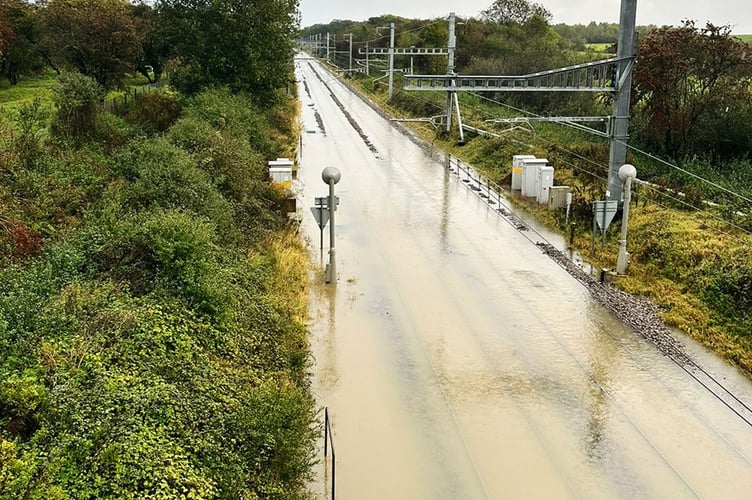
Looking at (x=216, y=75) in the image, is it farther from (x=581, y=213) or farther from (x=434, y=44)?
(x=434, y=44)

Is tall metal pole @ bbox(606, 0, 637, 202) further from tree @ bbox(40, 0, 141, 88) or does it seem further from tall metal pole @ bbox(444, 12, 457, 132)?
tree @ bbox(40, 0, 141, 88)

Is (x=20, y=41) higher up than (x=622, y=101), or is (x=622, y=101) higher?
(x=20, y=41)

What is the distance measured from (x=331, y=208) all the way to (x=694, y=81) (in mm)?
19982

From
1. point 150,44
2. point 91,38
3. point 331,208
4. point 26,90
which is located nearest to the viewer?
point 331,208

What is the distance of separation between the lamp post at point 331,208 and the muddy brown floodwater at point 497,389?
1.65 feet

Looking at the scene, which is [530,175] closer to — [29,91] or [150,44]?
[29,91]

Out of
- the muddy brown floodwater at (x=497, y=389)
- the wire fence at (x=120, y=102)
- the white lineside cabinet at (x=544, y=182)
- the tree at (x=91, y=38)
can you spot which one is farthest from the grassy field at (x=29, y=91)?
the white lineside cabinet at (x=544, y=182)

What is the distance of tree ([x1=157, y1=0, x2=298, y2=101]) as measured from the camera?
31188 mm

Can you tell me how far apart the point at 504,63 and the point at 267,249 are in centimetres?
4295

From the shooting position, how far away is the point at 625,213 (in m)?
16.8

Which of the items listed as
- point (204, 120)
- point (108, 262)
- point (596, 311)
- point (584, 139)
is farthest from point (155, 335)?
point (584, 139)

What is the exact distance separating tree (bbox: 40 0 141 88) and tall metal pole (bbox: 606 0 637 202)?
20.0 m

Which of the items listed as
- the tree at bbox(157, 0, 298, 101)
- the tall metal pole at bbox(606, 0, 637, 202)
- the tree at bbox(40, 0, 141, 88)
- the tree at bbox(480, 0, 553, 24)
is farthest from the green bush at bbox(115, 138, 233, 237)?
the tree at bbox(480, 0, 553, 24)

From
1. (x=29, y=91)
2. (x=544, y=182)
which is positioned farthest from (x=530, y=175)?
(x=29, y=91)
